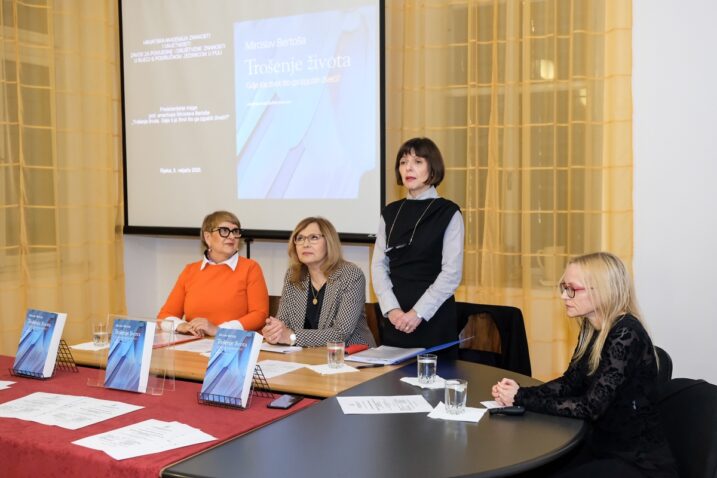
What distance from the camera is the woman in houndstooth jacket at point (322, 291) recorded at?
9.88 feet

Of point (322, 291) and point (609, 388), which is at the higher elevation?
point (322, 291)

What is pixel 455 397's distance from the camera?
6.28 feet

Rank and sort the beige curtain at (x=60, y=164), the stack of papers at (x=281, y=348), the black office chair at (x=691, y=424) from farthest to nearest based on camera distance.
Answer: the beige curtain at (x=60, y=164), the stack of papers at (x=281, y=348), the black office chair at (x=691, y=424)

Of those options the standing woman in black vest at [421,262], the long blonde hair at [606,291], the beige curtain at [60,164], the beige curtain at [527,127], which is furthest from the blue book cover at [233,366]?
the beige curtain at [60,164]

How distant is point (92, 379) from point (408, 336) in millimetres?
1271

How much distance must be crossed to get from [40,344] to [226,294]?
3.48 ft

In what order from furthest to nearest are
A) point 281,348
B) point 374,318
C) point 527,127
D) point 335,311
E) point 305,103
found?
1. point 305,103
2. point 527,127
3. point 374,318
4. point 335,311
5. point 281,348

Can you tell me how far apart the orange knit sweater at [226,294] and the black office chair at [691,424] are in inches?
Answer: 73.5

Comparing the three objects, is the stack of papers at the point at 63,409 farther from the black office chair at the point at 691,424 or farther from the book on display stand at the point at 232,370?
the black office chair at the point at 691,424

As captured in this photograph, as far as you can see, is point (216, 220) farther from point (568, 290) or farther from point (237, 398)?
point (568, 290)

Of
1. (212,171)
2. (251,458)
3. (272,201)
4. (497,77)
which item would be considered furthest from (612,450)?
Result: (212,171)

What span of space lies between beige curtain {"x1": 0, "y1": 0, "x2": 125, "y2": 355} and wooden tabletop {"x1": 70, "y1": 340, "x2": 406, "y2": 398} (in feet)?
6.89

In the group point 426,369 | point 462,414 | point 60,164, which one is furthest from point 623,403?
point 60,164

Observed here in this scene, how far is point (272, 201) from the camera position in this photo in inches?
184
